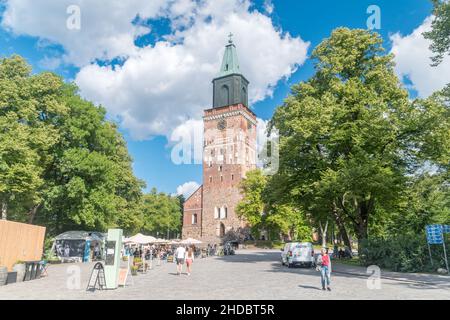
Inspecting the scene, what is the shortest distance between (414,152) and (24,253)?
73.7 feet

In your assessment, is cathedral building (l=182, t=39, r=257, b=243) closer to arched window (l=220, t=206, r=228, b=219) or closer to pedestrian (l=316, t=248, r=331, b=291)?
arched window (l=220, t=206, r=228, b=219)

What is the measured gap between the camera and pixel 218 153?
6850cm

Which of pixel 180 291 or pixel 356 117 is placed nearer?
pixel 180 291

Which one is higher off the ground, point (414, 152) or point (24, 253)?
point (414, 152)

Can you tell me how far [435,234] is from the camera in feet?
59.5

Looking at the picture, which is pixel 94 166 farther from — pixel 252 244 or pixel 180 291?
pixel 252 244

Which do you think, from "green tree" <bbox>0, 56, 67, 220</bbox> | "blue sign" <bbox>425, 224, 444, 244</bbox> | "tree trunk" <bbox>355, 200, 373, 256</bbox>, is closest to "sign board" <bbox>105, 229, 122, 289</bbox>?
"green tree" <bbox>0, 56, 67, 220</bbox>

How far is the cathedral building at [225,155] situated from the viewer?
66312mm

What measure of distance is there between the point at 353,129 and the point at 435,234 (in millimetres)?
7000

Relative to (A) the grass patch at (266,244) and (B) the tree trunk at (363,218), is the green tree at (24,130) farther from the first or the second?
(A) the grass patch at (266,244)

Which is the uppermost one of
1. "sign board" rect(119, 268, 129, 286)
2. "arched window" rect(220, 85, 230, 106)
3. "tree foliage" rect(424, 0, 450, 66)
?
"arched window" rect(220, 85, 230, 106)

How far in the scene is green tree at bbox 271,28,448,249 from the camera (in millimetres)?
21016
